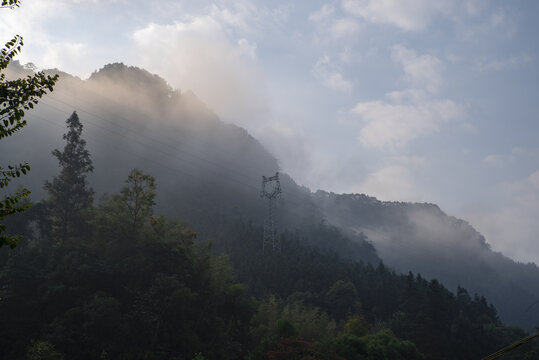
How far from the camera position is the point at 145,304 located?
4122cm

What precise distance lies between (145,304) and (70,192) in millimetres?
21781

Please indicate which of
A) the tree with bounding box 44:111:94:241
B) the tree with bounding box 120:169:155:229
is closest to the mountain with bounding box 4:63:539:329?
the tree with bounding box 44:111:94:241

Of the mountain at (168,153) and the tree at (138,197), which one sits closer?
the tree at (138,197)

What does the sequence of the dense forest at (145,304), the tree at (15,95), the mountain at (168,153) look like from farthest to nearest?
the mountain at (168,153) < the dense forest at (145,304) < the tree at (15,95)

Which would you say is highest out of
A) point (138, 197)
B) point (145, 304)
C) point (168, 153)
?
point (168, 153)

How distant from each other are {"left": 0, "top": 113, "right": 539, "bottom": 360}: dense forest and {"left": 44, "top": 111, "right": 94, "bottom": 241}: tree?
140 mm

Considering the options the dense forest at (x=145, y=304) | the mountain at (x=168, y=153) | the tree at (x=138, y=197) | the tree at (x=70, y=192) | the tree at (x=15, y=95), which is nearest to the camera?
the tree at (x=15, y=95)

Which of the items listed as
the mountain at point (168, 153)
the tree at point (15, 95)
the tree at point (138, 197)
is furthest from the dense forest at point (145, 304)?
the mountain at point (168, 153)

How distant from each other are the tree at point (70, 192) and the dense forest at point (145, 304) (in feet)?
0.46

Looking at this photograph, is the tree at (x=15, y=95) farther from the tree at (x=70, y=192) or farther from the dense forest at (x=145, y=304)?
the tree at (x=70, y=192)

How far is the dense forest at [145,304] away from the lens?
115 ft

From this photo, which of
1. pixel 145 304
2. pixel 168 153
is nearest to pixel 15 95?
pixel 145 304

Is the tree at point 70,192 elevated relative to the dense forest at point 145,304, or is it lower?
elevated

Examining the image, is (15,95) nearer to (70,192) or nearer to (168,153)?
(70,192)
